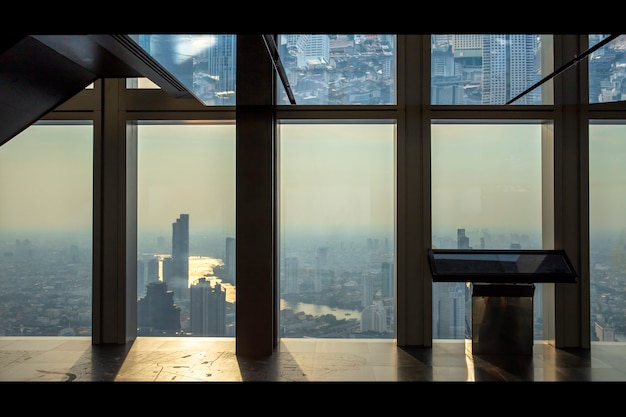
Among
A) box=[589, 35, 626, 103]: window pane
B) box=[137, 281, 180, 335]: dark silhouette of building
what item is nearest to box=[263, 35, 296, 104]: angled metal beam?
box=[589, 35, 626, 103]: window pane

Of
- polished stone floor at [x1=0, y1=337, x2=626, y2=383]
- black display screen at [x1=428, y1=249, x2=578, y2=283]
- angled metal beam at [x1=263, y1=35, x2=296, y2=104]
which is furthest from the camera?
black display screen at [x1=428, y1=249, x2=578, y2=283]

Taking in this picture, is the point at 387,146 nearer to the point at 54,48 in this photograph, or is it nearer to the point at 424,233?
the point at 424,233

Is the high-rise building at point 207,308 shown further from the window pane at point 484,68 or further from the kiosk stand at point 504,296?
the window pane at point 484,68

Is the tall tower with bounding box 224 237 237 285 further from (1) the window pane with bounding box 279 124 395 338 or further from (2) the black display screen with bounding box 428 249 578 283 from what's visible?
(2) the black display screen with bounding box 428 249 578 283

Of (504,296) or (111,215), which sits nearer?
(504,296)

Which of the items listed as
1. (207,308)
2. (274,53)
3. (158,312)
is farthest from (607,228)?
(158,312)

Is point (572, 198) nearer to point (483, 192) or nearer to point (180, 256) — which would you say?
point (483, 192)

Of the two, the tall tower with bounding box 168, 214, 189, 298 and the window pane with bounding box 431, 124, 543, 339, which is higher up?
the window pane with bounding box 431, 124, 543, 339
